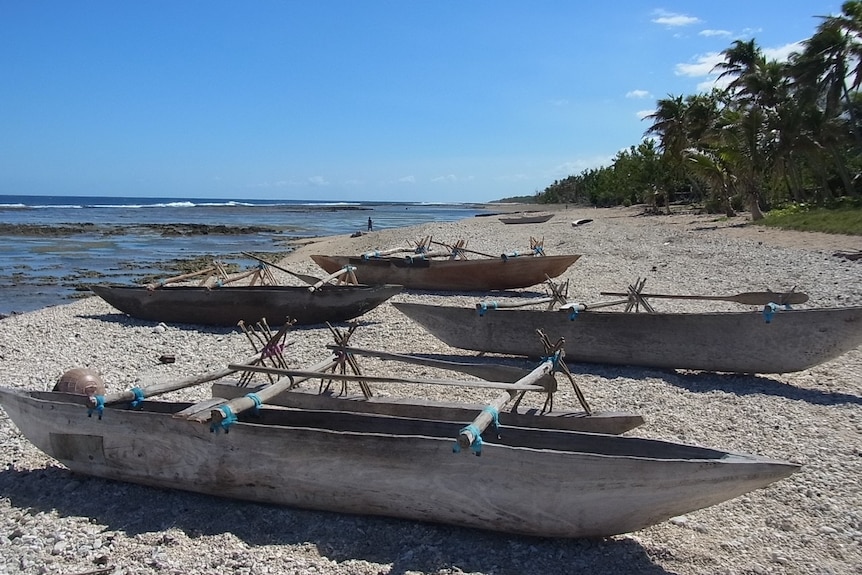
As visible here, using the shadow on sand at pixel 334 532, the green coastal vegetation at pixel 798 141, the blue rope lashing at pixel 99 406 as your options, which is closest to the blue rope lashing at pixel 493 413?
the shadow on sand at pixel 334 532

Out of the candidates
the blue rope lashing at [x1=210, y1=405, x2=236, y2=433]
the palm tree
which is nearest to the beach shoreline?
the blue rope lashing at [x1=210, y1=405, x2=236, y2=433]

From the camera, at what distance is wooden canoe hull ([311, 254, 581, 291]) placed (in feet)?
48.8

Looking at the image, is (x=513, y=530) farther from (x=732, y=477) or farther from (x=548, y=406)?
(x=548, y=406)

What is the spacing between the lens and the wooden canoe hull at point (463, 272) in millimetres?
14875

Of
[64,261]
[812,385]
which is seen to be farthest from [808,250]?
[64,261]

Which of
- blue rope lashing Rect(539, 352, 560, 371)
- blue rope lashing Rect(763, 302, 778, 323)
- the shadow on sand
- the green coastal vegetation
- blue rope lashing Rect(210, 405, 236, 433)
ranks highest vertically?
the green coastal vegetation

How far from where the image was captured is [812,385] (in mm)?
7797

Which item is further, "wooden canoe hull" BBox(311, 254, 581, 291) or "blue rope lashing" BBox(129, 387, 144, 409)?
"wooden canoe hull" BBox(311, 254, 581, 291)

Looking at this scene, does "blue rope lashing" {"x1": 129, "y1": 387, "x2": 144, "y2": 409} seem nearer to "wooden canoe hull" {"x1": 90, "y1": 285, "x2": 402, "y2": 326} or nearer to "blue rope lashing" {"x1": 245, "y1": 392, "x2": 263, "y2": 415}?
"blue rope lashing" {"x1": 245, "y1": 392, "x2": 263, "y2": 415}

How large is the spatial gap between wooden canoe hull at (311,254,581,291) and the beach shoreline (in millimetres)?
3786

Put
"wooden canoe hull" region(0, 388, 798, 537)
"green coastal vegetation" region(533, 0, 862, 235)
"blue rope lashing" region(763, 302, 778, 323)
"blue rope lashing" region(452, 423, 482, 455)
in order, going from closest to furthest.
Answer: "wooden canoe hull" region(0, 388, 798, 537)
"blue rope lashing" region(452, 423, 482, 455)
"blue rope lashing" region(763, 302, 778, 323)
"green coastal vegetation" region(533, 0, 862, 235)

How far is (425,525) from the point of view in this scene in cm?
458

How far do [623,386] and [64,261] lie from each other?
2525 cm

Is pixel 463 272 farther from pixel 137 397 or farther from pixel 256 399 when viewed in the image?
pixel 256 399
